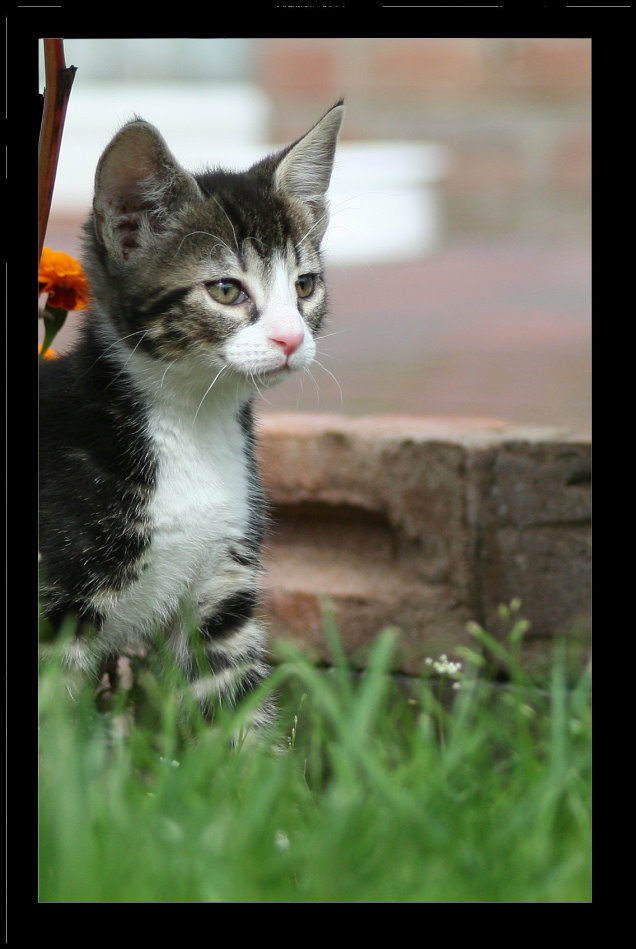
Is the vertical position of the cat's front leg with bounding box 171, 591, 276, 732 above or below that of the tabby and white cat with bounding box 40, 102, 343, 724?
below

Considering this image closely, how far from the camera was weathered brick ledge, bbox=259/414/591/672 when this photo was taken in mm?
2051

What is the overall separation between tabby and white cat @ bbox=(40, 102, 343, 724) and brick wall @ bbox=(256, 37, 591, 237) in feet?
2.54

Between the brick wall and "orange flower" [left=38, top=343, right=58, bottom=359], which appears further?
the brick wall

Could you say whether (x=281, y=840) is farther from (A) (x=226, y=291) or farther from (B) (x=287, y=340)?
(A) (x=226, y=291)

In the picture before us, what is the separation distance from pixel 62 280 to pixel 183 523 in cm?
43

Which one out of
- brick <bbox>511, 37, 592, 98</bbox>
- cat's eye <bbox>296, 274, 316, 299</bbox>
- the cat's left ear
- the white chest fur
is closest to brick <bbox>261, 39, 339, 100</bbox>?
brick <bbox>511, 37, 592, 98</bbox>

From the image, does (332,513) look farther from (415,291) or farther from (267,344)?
(415,291)

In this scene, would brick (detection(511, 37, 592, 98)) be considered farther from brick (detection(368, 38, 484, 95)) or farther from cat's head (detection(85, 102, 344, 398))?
cat's head (detection(85, 102, 344, 398))

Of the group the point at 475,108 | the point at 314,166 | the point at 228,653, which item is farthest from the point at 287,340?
the point at 475,108

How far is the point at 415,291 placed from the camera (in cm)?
362

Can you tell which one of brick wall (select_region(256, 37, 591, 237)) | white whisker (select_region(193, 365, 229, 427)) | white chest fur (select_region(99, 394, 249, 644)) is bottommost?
white chest fur (select_region(99, 394, 249, 644))

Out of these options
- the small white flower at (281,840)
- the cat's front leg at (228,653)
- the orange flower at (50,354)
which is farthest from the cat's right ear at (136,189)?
the small white flower at (281,840)
